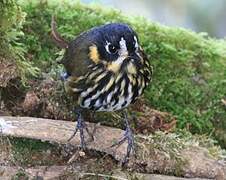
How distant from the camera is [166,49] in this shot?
12.5 ft

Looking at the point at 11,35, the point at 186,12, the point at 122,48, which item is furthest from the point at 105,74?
the point at 186,12

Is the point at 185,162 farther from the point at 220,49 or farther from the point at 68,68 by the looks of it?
the point at 220,49

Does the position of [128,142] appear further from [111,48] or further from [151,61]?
[151,61]

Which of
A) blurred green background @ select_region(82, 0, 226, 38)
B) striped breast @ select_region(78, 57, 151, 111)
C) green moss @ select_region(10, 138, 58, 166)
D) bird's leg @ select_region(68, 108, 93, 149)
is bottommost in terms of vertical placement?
green moss @ select_region(10, 138, 58, 166)

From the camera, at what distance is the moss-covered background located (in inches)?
144

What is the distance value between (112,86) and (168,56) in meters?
0.76

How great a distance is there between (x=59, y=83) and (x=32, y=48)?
357 mm

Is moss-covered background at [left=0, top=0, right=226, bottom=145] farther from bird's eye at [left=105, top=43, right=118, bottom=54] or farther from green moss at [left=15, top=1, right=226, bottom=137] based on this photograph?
bird's eye at [left=105, top=43, right=118, bottom=54]

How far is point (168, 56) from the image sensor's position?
382 cm

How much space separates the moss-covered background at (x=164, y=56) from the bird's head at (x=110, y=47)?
347mm

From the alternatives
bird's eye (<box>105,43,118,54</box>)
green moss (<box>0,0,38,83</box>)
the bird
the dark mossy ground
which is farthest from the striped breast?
green moss (<box>0,0,38,83</box>)

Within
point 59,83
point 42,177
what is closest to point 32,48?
point 59,83

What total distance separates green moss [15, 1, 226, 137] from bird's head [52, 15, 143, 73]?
406 millimetres

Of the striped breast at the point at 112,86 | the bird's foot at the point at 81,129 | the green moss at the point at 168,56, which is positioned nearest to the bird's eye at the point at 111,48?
the striped breast at the point at 112,86
